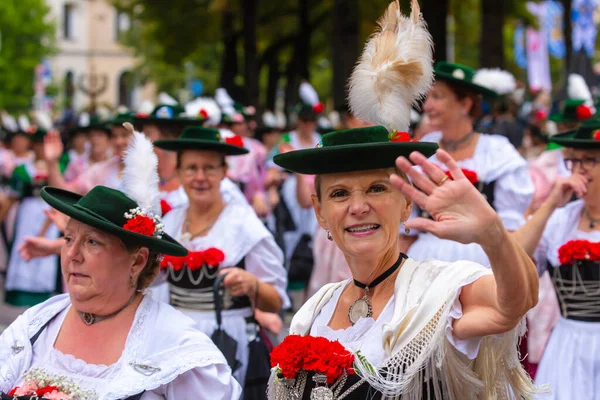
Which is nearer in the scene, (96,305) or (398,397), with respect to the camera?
(398,397)

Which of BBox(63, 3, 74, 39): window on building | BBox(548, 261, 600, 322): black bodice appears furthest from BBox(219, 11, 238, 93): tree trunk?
BBox(63, 3, 74, 39): window on building

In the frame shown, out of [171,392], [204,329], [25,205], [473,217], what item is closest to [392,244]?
[473,217]

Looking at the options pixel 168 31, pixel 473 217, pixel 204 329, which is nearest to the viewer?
pixel 473 217

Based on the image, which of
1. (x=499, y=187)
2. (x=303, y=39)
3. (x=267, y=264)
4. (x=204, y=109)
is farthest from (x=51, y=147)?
(x=303, y=39)

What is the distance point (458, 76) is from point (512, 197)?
0.88 metres

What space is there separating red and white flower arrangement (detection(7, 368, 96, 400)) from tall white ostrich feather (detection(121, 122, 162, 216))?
0.91 m

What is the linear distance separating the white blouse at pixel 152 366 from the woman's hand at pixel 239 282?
1410 mm

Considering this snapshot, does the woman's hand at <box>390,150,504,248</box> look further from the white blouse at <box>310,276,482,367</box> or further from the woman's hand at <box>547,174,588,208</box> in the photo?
the woman's hand at <box>547,174,588,208</box>

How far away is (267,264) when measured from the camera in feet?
20.8

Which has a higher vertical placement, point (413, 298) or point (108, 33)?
point (108, 33)

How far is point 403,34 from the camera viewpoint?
3639 millimetres

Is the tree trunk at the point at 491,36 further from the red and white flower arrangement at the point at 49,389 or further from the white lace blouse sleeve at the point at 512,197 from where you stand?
the red and white flower arrangement at the point at 49,389

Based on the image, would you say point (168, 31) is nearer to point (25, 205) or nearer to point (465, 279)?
point (25, 205)

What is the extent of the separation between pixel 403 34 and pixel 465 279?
3.09ft
